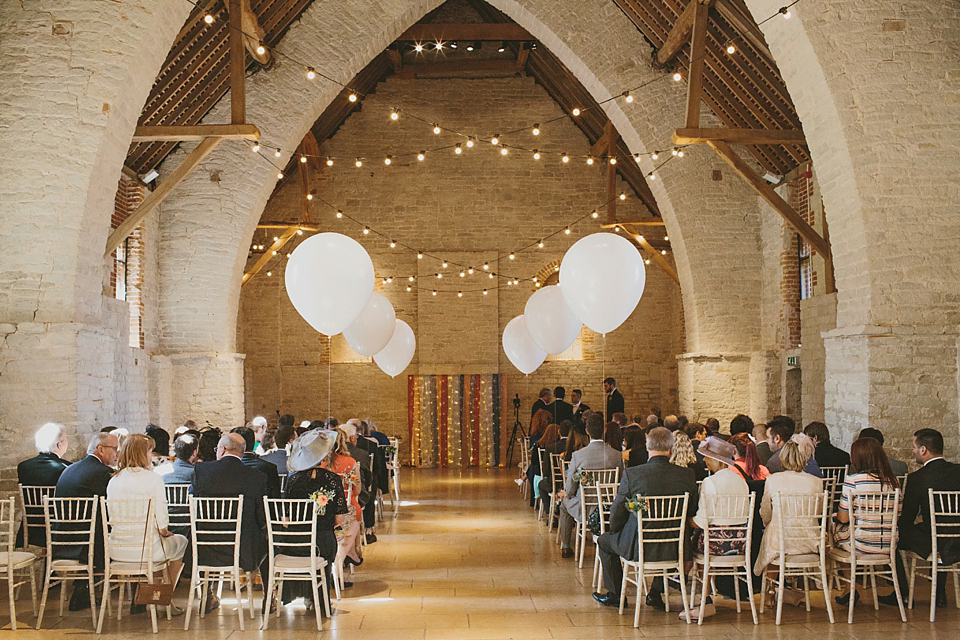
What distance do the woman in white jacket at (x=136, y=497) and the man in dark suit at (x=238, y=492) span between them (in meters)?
0.26

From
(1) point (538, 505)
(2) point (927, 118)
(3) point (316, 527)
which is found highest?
(2) point (927, 118)

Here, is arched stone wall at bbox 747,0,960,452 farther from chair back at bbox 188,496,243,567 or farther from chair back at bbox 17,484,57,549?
chair back at bbox 17,484,57,549

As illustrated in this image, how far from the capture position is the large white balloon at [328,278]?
21.7ft

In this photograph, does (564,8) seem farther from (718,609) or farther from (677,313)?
(718,609)

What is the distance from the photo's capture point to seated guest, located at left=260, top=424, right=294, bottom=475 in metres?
6.77

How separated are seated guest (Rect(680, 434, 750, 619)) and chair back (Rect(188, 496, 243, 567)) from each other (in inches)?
105

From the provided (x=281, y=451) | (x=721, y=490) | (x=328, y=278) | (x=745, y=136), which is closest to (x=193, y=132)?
(x=328, y=278)

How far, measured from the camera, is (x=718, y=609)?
5438 mm

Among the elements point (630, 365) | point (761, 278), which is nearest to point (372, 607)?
point (761, 278)

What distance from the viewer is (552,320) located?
361 inches

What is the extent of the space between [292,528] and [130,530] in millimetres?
915

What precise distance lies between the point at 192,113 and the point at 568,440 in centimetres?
620

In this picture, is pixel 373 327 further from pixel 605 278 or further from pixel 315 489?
pixel 315 489

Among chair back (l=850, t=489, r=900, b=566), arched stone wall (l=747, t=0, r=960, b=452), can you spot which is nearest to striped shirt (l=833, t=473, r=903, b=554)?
chair back (l=850, t=489, r=900, b=566)
